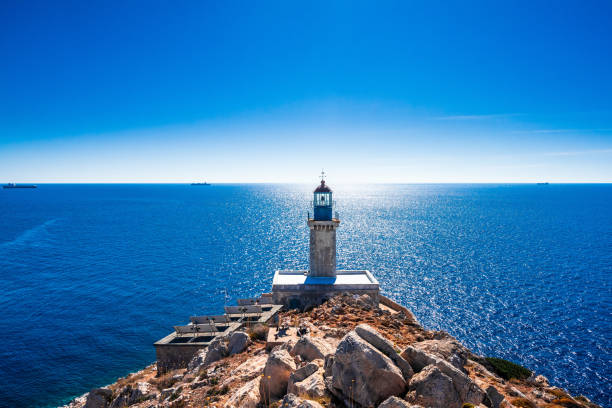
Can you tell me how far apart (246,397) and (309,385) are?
2.26 meters

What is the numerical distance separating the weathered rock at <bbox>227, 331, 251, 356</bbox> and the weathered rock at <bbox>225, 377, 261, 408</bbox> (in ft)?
19.0

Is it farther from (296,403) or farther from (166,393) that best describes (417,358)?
(166,393)

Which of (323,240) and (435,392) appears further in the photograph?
(323,240)

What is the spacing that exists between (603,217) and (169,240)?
137867 mm

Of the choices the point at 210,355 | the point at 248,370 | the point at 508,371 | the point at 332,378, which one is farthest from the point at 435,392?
the point at 508,371

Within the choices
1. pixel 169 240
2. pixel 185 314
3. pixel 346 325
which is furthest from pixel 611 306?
pixel 169 240

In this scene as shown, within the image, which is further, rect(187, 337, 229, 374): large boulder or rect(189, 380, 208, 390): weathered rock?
rect(187, 337, 229, 374): large boulder

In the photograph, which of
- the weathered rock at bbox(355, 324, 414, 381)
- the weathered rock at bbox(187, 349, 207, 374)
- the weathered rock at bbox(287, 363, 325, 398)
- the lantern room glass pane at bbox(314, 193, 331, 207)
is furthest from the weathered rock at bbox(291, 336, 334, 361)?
the lantern room glass pane at bbox(314, 193, 331, 207)

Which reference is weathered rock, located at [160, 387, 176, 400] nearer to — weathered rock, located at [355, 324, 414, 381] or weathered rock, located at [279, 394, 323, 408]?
weathered rock, located at [279, 394, 323, 408]

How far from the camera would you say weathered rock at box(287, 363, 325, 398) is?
328 inches

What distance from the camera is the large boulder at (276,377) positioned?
9.66m

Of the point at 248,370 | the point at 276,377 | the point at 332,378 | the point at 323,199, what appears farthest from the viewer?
the point at 323,199

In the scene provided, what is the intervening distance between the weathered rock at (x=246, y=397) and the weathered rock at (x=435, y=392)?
4.45 m

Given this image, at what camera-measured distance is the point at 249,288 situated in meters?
46.7
